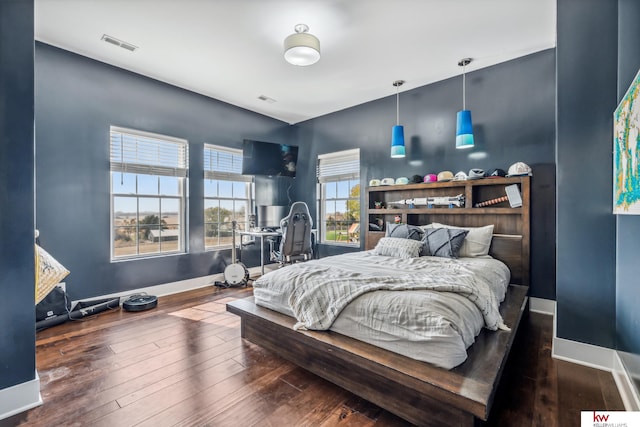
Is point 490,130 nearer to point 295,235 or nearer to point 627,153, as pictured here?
point 627,153

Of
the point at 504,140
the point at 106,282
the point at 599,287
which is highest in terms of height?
the point at 504,140

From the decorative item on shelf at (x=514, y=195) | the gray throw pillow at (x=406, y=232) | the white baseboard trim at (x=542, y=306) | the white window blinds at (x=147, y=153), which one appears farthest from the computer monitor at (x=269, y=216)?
the white baseboard trim at (x=542, y=306)

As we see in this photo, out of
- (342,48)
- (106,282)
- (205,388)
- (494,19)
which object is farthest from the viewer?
(106,282)

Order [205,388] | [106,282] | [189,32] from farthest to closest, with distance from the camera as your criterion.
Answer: [106,282]
[189,32]
[205,388]

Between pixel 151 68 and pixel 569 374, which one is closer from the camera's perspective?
pixel 569 374

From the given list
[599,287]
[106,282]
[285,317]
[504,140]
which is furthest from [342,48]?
[106,282]

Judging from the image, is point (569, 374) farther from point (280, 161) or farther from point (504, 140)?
point (280, 161)

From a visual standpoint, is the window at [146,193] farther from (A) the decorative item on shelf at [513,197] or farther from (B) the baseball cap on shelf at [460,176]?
(A) the decorative item on shelf at [513,197]

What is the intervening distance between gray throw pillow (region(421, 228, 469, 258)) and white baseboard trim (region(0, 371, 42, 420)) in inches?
134

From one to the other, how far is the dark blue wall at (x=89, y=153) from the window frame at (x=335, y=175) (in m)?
2.18

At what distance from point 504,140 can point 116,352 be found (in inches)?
178

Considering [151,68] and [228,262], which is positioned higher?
[151,68]

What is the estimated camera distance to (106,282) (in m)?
3.49

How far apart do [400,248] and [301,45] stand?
2.32 m
